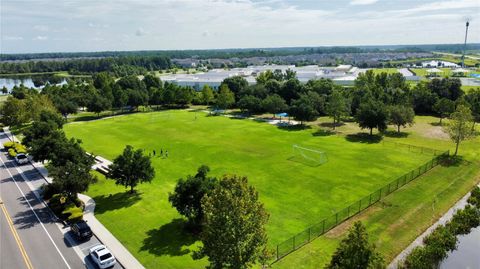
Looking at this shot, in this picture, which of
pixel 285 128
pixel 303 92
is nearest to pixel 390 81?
pixel 303 92

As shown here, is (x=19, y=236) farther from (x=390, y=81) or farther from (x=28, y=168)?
(x=390, y=81)

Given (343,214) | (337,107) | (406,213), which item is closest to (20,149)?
(343,214)

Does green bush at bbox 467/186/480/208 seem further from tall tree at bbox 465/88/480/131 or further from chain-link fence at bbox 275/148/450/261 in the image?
tall tree at bbox 465/88/480/131

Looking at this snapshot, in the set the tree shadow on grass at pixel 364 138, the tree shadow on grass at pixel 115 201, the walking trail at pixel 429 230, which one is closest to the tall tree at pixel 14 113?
the tree shadow on grass at pixel 115 201

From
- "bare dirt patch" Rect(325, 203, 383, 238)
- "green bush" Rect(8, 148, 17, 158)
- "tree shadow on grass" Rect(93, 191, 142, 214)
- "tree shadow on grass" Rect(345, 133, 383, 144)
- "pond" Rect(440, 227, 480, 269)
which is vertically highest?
"green bush" Rect(8, 148, 17, 158)

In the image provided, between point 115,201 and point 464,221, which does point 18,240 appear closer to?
point 115,201

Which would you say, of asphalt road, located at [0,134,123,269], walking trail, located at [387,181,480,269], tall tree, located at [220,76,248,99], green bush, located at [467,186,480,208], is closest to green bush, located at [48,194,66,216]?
asphalt road, located at [0,134,123,269]

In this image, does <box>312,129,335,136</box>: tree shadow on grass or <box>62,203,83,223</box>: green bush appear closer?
<box>62,203,83,223</box>: green bush
